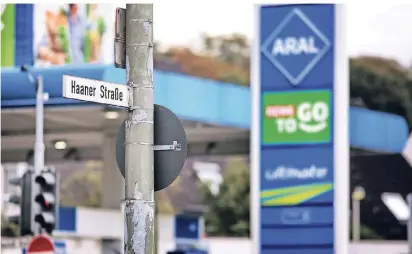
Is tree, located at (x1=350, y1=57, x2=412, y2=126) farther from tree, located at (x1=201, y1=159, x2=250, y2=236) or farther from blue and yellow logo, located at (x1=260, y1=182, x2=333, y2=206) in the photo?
blue and yellow logo, located at (x1=260, y1=182, x2=333, y2=206)

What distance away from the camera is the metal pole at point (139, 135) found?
10.1 m

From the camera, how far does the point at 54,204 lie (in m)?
17.6

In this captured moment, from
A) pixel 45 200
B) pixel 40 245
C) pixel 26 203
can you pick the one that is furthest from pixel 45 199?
pixel 40 245

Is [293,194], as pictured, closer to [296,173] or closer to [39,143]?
[296,173]

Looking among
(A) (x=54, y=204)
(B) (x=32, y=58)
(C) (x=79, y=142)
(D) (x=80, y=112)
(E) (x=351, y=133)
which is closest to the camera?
(A) (x=54, y=204)

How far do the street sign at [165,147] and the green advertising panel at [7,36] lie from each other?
16.2m

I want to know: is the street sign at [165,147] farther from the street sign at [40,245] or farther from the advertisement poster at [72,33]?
the advertisement poster at [72,33]

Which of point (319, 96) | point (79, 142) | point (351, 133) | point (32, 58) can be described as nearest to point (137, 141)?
point (32, 58)

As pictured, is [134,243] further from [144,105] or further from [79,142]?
[79,142]

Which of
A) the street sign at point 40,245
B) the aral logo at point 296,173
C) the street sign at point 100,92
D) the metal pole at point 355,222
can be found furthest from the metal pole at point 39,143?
the metal pole at point 355,222

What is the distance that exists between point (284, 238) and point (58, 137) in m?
7.19

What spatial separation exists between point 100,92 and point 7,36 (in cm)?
1648

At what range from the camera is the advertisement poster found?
26.4 m

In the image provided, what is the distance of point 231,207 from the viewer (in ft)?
262
